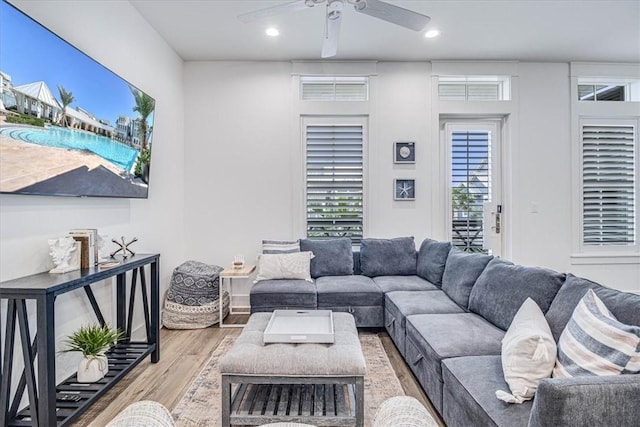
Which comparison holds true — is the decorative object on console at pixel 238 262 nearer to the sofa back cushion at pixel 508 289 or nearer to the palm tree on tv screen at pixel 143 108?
the palm tree on tv screen at pixel 143 108

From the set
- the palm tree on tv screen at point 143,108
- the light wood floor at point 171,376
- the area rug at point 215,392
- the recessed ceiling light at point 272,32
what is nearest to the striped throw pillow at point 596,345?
the light wood floor at point 171,376

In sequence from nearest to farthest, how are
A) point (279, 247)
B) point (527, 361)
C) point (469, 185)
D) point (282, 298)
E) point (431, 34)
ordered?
point (527, 361) → point (282, 298) → point (431, 34) → point (279, 247) → point (469, 185)

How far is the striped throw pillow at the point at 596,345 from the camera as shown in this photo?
130 cm

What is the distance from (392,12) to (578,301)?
2.09 m

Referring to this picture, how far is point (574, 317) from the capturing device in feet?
5.20

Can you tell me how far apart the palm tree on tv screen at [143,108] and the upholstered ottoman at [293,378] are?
6.66 feet

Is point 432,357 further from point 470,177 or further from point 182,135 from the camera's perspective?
point 182,135

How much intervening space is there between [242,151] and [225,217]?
33.0 inches

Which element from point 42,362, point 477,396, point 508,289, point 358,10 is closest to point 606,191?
point 508,289

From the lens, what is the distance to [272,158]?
4445 millimetres

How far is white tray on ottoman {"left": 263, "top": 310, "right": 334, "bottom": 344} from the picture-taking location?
212cm

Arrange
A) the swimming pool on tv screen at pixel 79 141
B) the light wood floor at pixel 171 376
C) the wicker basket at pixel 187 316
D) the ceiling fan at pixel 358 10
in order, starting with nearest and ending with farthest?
the swimming pool on tv screen at pixel 79 141
the light wood floor at pixel 171 376
the ceiling fan at pixel 358 10
the wicker basket at pixel 187 316

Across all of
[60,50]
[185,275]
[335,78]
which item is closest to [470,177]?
[335,78]

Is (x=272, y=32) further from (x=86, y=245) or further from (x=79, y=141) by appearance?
(x=86, y=245)
